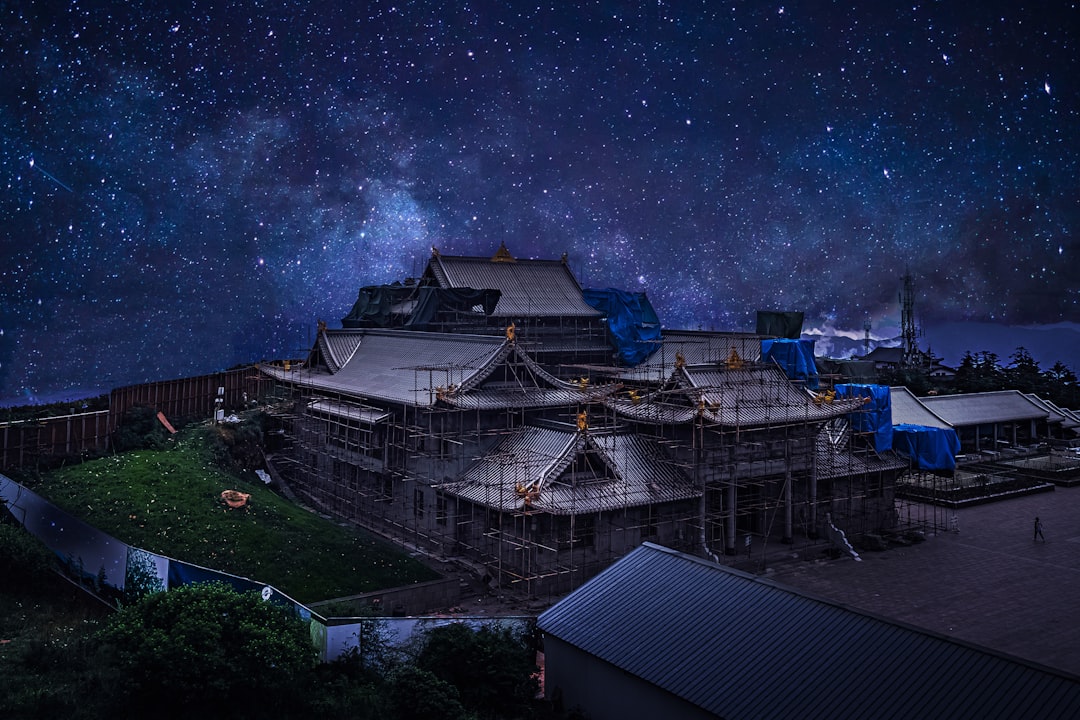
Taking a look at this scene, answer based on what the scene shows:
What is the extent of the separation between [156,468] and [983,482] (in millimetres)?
46763

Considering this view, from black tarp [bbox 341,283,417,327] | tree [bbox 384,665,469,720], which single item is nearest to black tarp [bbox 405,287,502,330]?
black tarp [bbox 341,283,417,327]

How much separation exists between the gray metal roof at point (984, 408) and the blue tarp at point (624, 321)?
2515cm

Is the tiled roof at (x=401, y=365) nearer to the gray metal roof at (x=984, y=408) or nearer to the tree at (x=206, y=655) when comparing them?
the tree at (x=206, y=655)

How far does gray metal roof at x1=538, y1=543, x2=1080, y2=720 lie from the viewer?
16.1 metres

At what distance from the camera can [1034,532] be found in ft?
134

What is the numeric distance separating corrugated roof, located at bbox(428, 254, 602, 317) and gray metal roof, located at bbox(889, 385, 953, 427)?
22869 millimetres

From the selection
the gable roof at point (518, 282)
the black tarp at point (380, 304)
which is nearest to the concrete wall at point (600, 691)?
the gable roof at point (518, 282)

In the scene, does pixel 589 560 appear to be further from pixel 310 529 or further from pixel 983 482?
pixel 983 482

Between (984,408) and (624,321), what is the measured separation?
3305cm

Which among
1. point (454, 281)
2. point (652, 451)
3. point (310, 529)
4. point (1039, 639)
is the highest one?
point (454, 281)

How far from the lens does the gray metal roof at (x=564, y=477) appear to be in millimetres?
31016

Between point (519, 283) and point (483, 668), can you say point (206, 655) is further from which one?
point (519, 283)

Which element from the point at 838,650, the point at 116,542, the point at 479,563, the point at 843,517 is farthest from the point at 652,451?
the point at 116,542

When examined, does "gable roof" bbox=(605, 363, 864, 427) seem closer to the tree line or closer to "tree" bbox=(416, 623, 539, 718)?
"tree" bbox=(416, 623, 539, 718)
